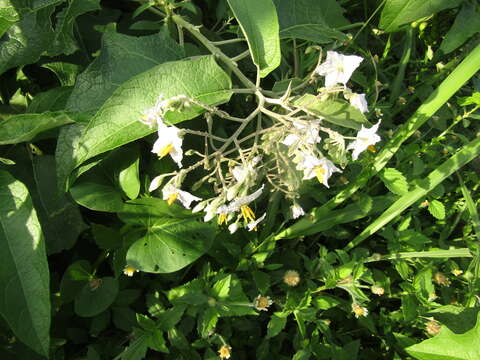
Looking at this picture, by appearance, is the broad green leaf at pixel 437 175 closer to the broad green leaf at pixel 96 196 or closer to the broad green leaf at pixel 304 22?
the broad green leaf at pixel 304 22

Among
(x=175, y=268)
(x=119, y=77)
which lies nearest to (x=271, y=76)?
(x=119, y=77)

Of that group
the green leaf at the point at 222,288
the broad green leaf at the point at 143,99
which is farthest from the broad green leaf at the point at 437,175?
the broad green leaf at the point at 143,99

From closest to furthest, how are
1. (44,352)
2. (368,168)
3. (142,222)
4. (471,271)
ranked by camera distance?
(44,352), (142,222), (368,168), (471,271)

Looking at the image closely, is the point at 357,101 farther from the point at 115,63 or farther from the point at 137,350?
the point at 137,350

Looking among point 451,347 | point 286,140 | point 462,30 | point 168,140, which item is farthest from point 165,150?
point 462,30

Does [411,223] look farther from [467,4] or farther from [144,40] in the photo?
[144,40]

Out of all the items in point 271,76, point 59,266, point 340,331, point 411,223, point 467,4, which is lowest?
point 340,331
